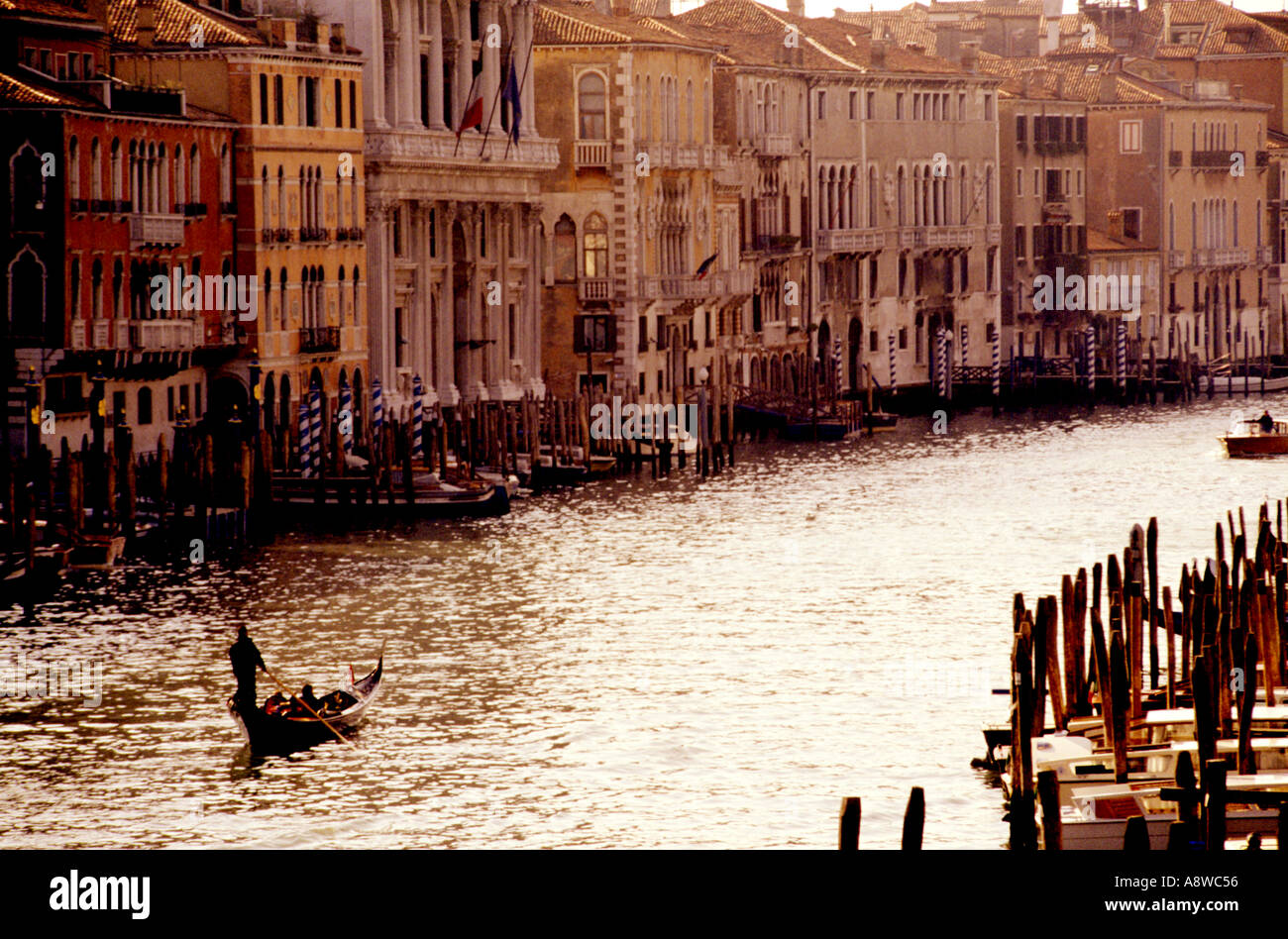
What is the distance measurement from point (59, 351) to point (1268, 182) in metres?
61.6

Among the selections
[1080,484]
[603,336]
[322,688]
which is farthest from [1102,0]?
[322,688]

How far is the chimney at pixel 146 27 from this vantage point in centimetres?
4997

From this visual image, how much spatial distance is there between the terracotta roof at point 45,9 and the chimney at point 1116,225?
48.5 metres

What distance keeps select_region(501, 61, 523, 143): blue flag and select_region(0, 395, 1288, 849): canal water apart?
7929 millimetres

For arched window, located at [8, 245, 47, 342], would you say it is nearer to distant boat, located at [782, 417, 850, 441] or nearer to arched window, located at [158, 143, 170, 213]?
arched window, located at [158, 143, 170, 213]

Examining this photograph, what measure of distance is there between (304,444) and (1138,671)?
24074 mm

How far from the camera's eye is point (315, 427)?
48250 millimetres

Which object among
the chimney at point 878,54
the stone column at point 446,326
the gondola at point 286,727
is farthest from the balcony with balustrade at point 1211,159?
the gondola at point 286,727

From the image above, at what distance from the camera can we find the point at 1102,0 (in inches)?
3745

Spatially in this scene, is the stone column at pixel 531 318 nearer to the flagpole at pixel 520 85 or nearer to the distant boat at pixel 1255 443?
the flagpole at pixel 520 85

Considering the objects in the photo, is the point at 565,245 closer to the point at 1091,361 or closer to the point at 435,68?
the point at 435,68

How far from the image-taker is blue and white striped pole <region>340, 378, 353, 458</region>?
164ft

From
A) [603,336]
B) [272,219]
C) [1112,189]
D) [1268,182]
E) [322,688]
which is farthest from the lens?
[1268,182]

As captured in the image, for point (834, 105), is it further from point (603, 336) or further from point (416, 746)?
point (416, 746)
